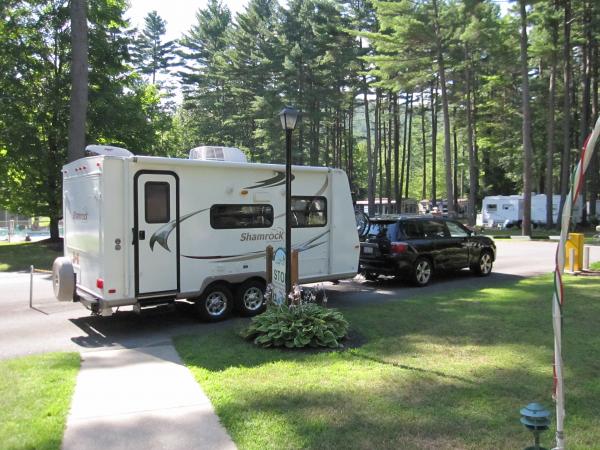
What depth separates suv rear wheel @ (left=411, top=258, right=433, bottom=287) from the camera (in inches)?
472

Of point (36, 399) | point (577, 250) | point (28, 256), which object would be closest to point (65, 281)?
point (36, 399)

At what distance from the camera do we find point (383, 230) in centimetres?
1225

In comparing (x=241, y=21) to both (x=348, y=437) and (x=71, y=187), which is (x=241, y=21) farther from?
(x=348, y=437)

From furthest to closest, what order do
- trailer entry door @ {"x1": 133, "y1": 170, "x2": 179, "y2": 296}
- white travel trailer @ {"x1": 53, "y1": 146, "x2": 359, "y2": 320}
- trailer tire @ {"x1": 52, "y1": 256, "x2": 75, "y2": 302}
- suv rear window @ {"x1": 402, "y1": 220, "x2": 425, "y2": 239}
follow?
suv rear window @ {"x1": 402, "y1": 220, "x2": 425, "y2": 239}, trailer tire @ {"x1": 52, "y1": 256, "x2": 75, "y2": 302}, trailer entry door @ {"x1": 133, "y1": 170, "x2": 179, "y2": 296}, white travel trailer @ {"x1": 53, "y1": 146, "x2": 359, "y2": 320}

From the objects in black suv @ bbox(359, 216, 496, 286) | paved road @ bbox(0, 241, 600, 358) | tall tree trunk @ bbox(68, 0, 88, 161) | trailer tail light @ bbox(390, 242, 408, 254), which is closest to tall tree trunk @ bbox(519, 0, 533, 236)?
paved road @ bbox(0, 241, 600, 358)

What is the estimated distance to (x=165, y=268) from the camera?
26.5 feet

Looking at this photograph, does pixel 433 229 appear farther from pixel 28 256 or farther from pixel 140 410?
pixel 28 256

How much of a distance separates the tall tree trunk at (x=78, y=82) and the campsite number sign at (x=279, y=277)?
11.2 metres

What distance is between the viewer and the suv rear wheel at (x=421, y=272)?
12000 mm

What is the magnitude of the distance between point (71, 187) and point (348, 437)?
657 centimetres

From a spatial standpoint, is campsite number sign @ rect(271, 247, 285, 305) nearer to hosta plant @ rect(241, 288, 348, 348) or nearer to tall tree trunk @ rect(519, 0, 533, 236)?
hosta plant @ rect(241, 288, 348, 348)

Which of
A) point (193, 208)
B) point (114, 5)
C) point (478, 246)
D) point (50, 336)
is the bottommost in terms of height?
point (50, 336)

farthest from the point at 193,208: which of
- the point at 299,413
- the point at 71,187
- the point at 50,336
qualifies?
the point at 299,413

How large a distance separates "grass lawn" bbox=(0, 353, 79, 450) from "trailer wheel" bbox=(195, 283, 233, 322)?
2.30m
